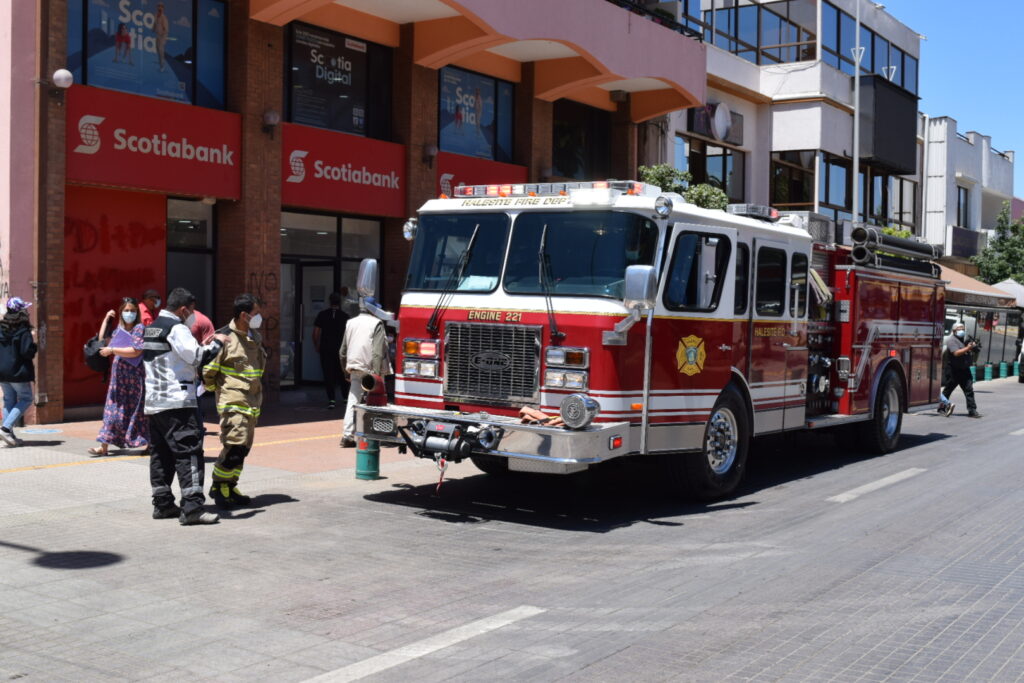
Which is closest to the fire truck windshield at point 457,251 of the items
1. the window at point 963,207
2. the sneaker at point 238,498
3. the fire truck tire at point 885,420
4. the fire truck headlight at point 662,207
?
the fire truck headlight at point 662,207

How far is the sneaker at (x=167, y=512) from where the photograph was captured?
8820mm

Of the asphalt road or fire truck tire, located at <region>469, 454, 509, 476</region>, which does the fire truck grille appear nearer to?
the asphalt road

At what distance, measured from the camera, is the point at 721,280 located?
390 inches

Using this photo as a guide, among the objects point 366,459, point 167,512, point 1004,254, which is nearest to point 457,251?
point 366,459

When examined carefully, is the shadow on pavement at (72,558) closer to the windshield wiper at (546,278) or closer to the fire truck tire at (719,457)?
the windshield wiper at (546,278)

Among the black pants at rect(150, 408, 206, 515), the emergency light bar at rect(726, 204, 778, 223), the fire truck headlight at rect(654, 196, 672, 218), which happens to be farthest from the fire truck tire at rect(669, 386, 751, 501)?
the black pants at rect(150, 408, 206, 515)

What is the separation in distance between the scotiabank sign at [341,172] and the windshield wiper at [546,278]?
9.15 metres

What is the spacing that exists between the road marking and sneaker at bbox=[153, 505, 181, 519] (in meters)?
6.04

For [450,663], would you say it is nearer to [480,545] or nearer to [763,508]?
[480,545]

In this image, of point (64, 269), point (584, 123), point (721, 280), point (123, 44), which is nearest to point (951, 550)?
point (721, 280)

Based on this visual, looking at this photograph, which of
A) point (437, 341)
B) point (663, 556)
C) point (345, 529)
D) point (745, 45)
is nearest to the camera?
point (663, 556)

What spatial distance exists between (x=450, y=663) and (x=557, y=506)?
4598 millimetres

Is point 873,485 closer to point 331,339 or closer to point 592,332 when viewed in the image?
point 592,332

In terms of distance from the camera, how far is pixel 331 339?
17.2 meters
